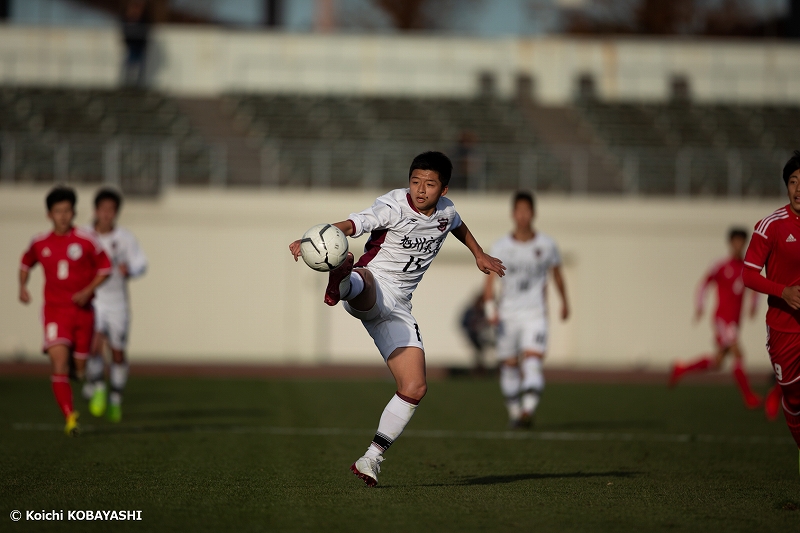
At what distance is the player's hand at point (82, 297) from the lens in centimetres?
1017

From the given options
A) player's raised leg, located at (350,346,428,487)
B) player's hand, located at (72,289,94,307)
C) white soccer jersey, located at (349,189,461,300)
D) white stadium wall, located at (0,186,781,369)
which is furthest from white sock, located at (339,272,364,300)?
white stadium wall, located at (0,186,781,369)

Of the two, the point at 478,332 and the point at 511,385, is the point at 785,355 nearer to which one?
the point at 511,385

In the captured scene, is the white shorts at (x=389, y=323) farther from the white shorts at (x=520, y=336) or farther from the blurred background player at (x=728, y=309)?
the blurred background player at (x=728, y=309)

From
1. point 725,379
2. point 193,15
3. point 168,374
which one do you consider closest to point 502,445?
point 168,374

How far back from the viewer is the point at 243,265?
1010 inches

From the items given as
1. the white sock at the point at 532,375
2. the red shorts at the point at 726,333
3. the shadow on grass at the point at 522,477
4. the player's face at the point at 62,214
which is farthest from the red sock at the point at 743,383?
the player's face at the point at 62,214

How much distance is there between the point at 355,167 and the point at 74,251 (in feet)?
51.6

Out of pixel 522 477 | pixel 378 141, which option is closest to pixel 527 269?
pixel 522 477

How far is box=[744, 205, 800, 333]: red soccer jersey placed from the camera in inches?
289

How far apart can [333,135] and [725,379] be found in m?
11.8

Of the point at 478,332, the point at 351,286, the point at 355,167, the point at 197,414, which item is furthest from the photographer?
the point at 355,167

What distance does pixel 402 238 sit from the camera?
7.46 meters

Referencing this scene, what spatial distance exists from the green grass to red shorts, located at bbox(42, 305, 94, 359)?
862 millimetres

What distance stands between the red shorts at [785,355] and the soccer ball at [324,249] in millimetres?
3012
